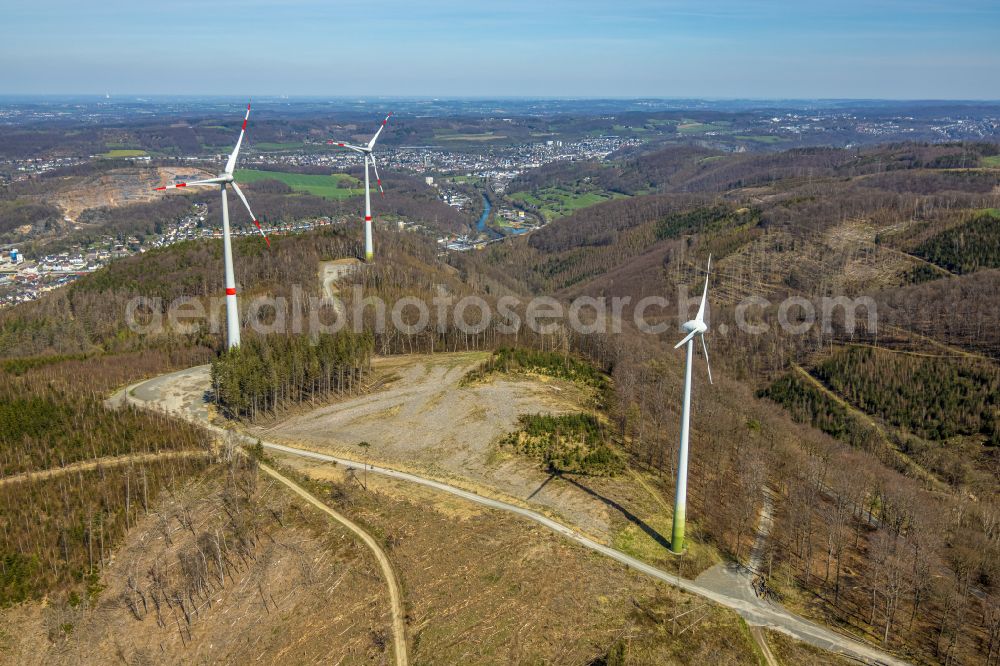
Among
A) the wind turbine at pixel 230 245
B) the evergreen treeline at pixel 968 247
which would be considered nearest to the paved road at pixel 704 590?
the wind turbine at pixel 230 245

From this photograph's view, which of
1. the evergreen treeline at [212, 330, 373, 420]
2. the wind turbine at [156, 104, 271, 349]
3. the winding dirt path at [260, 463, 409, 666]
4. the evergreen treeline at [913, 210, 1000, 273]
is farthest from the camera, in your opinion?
the evergreen treeline at [913, 210, 1000, 273]

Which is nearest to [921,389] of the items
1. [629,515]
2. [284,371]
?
[629,515]

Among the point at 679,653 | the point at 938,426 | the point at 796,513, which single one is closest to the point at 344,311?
the point at 796,513

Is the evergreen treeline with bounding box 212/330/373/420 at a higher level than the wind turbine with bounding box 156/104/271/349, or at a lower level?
lower

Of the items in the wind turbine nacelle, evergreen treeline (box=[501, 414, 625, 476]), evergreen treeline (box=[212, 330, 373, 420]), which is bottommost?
evergreen treeline (box=[501, 414, 625, 476])

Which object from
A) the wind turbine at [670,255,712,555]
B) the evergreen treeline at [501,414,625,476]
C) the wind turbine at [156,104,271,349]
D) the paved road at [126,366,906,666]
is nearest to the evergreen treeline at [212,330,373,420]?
the wind turbine at [156,104,271,349]

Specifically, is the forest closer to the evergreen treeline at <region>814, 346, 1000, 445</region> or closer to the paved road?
the paved road

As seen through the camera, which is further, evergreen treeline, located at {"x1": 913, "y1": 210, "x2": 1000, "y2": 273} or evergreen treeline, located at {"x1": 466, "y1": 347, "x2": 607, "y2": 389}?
evergreen treeline, located at {"x1": 913, "y1": 210, "x2": 1000, "y2": 273}
